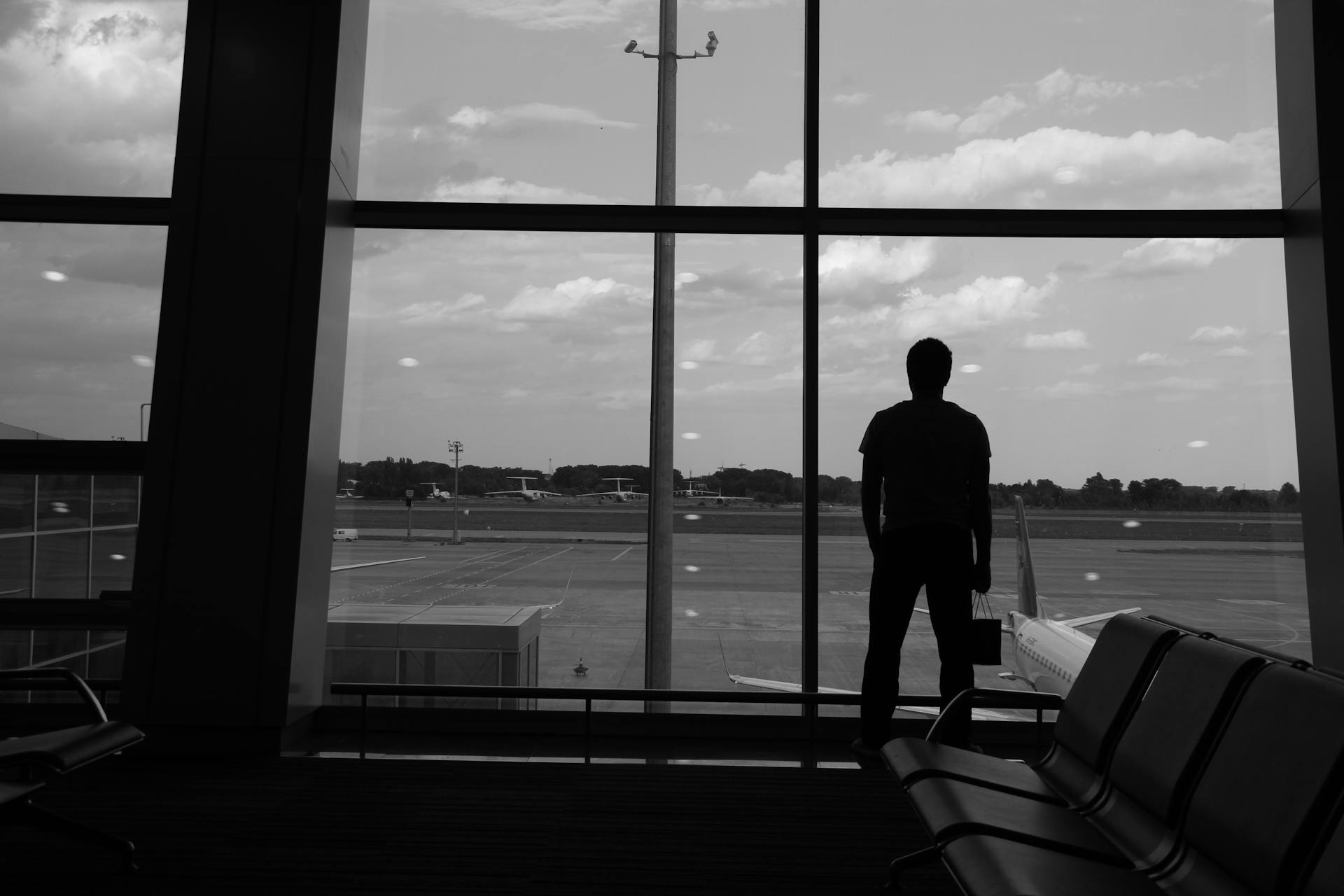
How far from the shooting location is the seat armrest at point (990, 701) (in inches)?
90.8

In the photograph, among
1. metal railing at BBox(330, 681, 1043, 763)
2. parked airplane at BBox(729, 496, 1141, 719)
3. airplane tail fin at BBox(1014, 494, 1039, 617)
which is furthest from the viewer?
parked airplane at BBox(729, 496, 1141, 719)

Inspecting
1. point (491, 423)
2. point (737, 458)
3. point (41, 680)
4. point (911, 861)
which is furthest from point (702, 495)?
point (41, 680)

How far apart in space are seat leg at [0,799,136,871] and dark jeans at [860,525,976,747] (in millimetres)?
2164

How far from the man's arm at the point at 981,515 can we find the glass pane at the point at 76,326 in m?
3.54

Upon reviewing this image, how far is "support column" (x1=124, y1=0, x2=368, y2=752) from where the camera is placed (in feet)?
11.1

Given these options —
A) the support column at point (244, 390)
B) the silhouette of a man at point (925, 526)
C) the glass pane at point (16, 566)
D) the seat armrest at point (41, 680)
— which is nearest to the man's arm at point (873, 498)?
the silhouette of a man at point (925, 526)

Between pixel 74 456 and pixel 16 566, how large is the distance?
1038mm

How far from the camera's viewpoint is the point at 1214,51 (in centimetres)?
392

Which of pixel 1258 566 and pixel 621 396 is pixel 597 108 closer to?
pixel 621 396

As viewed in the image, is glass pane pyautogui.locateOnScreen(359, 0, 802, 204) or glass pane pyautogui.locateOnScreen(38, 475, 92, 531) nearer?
glass pane pyautogui.locateOnScreen(359, 0, 802, 204)

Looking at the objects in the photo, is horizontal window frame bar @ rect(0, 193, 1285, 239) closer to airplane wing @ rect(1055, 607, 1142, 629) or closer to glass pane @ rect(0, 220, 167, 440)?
glass pane @ rect(0, 220, 167, 440)

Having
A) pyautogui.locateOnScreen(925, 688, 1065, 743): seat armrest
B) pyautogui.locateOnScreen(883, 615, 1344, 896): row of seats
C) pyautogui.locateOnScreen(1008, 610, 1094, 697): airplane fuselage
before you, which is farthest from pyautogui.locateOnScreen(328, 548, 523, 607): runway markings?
pyautogui.locateOnScreen(1008, 610, 1094, 697): airplane fuselage

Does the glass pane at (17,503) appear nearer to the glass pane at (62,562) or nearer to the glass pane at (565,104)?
the glass pane at (62,562)

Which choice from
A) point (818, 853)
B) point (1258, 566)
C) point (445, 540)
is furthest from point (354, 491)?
point (1258, 566)
